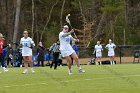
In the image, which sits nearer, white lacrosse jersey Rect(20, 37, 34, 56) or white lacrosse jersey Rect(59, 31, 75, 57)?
white lacrosse jersey Rect(59, 31, 75, 57)

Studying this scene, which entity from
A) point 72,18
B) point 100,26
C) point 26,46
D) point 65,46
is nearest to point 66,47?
point 65,46

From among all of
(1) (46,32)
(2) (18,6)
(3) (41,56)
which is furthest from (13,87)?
(1) (46,32)

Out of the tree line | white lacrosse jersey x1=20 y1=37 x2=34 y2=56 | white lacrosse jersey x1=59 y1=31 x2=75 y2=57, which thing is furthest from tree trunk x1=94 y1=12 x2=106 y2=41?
white lacrosse jersey x1=59 y1=31 x2=75 y2=57

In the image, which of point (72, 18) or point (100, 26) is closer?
point (100, 26)

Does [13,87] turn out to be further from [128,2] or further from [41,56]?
[128,2]

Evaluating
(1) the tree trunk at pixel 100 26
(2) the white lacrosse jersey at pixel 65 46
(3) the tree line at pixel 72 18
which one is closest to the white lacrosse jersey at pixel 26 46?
(2) the white lacrosse jersey at pixel 65 46

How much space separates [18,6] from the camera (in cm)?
6144

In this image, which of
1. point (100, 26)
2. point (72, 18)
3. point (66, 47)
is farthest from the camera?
point (72, 18)

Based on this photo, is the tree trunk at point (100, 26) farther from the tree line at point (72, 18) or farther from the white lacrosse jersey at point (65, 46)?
the white lacrosse jersey at point (65, 46)

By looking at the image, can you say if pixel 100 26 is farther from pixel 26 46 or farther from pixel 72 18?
pixel 26 46

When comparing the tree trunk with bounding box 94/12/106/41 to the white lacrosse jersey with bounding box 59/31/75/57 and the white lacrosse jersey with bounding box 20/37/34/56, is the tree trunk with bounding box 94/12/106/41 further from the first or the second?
the white lacrosse jersey with bounding box 59/31/75/57

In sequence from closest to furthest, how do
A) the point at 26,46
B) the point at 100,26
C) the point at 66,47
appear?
the point at 66,47 → the point at 26,46 → the point at 100,26


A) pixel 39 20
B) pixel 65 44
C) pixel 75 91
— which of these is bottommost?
pixel 75 91

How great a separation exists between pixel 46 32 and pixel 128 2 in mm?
11935
